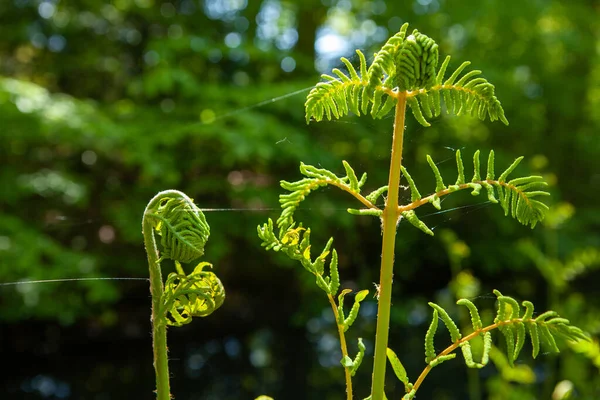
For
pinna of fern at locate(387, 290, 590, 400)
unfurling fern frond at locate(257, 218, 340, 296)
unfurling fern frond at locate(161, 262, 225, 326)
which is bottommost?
pinna of fern at locate(387, 290, 590, 400)

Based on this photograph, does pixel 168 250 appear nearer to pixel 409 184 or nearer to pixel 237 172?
pixel 409 184

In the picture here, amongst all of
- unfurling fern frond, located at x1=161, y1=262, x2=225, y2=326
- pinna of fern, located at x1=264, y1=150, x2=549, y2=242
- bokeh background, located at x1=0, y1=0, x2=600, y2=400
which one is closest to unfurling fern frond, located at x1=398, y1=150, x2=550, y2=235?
pinna of fern, located at x1=264, y1=150, x2=549, y2=242

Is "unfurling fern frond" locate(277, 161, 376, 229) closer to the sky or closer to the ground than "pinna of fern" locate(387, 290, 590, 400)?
closer to the sky

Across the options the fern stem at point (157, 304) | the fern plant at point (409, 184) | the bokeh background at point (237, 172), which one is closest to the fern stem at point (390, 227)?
the fern plant at point (409, 184)

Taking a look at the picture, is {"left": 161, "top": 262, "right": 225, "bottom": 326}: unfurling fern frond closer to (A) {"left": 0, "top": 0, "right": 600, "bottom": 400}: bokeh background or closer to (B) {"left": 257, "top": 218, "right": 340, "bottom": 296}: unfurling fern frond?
(B) {"left": 257, "top": 218, "right": 340, "bottom": 296}: unfurling fern frond

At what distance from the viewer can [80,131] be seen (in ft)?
9.93

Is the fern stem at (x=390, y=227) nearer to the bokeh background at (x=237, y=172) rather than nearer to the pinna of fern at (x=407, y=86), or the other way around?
the pinna of fern at (x=407, y=86)

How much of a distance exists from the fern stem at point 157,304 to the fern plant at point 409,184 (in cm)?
5

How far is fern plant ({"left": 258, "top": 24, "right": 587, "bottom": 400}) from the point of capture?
0.28 m

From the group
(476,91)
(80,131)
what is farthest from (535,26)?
(476,91)

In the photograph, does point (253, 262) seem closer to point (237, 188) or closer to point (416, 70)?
point (237, 188)

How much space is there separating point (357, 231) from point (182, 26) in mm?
1983

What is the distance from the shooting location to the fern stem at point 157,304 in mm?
288

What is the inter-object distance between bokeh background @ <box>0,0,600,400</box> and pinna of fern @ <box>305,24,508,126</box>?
80.4 inches
